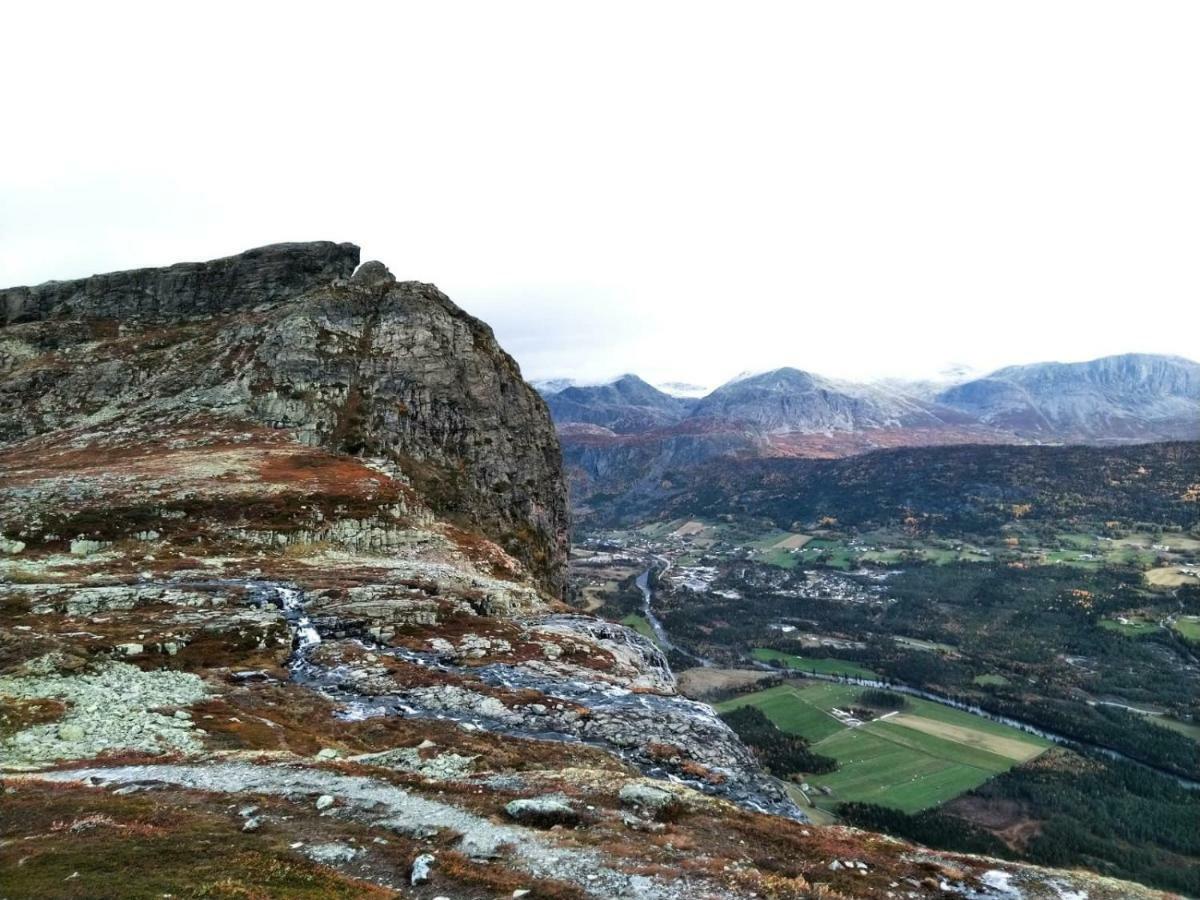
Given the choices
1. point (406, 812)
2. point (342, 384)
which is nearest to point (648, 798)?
point (406, 812)

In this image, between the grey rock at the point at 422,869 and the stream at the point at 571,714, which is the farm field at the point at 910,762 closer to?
the stream at the point at 571,714

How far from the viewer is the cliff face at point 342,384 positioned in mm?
101125

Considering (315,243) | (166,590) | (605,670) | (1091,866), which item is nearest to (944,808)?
(1091,866)

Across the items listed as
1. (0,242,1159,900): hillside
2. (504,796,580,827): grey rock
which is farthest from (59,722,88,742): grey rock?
(504,796,580,827): grey rock

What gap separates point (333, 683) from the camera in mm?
39906

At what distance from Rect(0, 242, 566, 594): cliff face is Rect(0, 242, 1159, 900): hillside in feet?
2.34

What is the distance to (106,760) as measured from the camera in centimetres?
2645

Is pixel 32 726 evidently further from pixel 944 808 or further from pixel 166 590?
pixel 944 808

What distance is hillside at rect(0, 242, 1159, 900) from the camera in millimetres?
19469

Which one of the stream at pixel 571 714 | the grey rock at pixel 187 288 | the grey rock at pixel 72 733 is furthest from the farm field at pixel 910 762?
the grey rock at pixel 187 288

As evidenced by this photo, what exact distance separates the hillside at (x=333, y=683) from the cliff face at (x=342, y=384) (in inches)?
28.0

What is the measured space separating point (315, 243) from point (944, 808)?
20091 centimetres

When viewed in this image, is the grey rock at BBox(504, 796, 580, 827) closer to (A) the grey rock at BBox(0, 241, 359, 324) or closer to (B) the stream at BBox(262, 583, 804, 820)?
(B) the stream at BBox(262, 583, 804, 820)

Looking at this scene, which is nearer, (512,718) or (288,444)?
(512,718)
